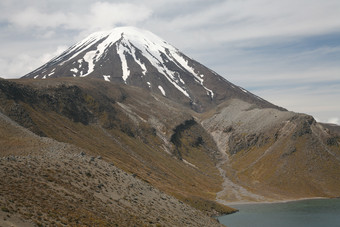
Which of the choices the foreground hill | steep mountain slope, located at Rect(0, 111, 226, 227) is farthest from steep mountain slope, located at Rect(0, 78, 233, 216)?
the foreground hill

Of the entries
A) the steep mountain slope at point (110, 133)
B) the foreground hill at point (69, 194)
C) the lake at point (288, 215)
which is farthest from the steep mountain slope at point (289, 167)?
the foreground hill at point (69, 194)

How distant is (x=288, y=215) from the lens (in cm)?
10894

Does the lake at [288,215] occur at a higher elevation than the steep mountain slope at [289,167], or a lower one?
lower

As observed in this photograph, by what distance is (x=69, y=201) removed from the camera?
42062 mm

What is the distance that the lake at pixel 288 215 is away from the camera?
95.6 metres

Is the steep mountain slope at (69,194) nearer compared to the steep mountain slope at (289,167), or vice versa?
the steep mountain slope at (69,194)

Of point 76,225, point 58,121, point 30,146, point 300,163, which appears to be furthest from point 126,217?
point 300,163

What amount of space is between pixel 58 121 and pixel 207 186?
6768 cm

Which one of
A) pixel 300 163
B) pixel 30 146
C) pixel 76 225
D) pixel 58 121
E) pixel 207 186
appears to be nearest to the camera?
pixel 76 225

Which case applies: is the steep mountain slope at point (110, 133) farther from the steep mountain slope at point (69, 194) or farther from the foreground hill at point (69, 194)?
the foreground hill at point (69, 194)

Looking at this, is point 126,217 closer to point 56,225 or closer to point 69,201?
point 69,201

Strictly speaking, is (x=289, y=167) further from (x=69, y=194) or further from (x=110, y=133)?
(x=69, y=194)

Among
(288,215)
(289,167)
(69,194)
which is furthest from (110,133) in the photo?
(69,194)

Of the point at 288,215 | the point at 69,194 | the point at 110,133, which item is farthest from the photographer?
the point at 110,133
